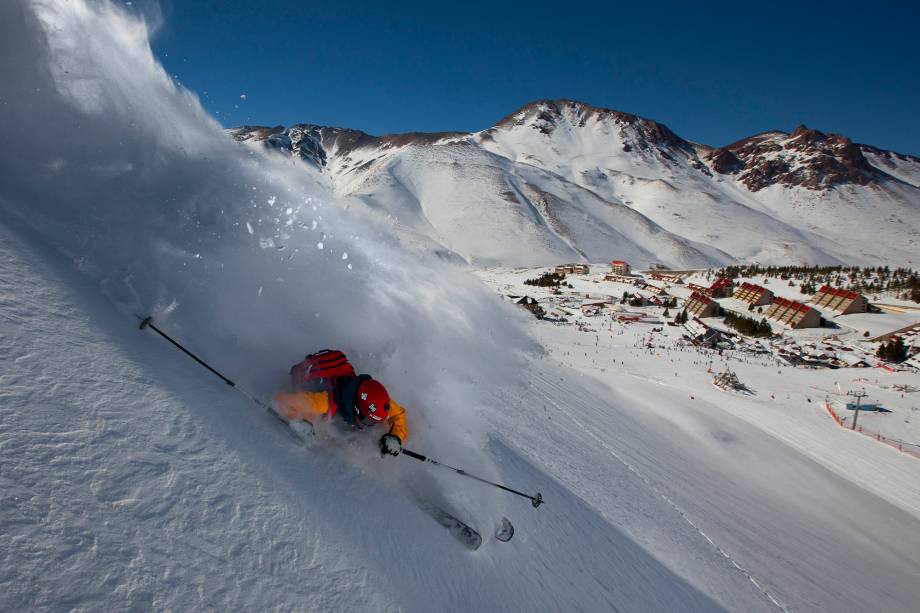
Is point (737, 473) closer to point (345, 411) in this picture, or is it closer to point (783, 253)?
point (345, 411)

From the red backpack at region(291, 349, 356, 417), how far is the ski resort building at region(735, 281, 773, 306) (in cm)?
5602

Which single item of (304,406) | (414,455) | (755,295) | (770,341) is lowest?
(414,455)

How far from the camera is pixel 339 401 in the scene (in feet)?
16.5

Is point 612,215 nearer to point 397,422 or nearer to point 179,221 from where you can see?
point 179,221

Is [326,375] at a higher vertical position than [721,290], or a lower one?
lower

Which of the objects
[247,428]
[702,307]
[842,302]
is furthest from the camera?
[702,307]

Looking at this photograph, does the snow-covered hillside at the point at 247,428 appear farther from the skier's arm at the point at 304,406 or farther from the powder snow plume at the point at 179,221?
the skier's arm at the point at 304,406

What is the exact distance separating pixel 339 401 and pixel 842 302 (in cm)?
5729

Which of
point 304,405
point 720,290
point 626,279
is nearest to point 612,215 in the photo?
point 626,279

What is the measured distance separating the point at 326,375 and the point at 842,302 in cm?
5736

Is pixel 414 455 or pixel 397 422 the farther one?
pixel 397 422

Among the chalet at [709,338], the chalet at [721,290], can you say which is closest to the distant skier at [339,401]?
the chalet at [709,338]

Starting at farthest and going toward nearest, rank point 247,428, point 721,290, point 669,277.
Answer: point 669,277 → point 721,290 → point 247,428

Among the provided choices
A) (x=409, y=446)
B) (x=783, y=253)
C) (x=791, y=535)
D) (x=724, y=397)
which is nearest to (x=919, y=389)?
(x=724, y=397)
